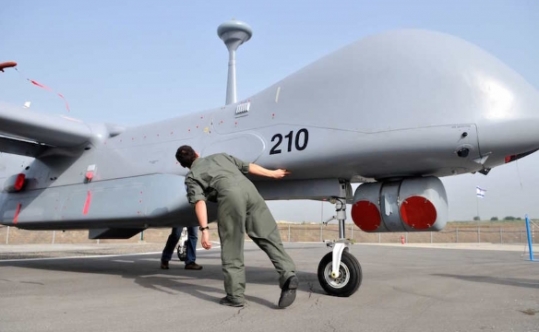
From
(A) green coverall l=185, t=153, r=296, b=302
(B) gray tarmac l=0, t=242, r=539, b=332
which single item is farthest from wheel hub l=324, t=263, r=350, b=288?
(A) green coverall l=185, t=153, r=296, b=302

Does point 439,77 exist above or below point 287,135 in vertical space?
above

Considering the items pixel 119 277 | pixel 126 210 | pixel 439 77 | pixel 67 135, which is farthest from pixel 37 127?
pixel 439 77

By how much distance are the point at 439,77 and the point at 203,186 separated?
304 cm

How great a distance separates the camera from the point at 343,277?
4.86m

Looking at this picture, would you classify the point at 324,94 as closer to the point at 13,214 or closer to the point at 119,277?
the point at 119,277

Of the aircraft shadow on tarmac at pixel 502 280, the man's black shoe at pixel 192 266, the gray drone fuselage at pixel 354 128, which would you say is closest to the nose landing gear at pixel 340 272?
the gray drone fuselage at pixel 354 128

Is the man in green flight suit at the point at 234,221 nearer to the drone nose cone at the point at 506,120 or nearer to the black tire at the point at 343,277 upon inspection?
the black tire at the point at 343,277

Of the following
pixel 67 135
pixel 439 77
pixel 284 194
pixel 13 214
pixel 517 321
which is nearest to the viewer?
pixel 517 321

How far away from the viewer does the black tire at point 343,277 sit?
471 centimetres

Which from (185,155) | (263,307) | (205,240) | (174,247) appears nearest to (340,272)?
(263,307)

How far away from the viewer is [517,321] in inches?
136

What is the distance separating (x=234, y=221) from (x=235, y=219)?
0.02m

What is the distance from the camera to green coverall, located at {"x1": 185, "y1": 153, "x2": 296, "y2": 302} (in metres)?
4.21

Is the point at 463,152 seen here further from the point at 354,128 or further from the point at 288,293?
the point at 288,293
